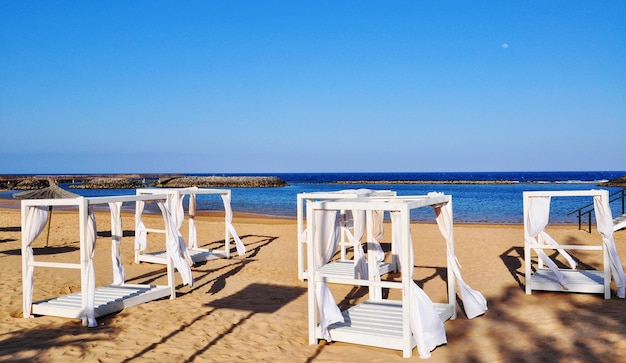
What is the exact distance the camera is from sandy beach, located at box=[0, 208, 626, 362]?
5.73m

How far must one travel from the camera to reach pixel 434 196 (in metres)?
7.01

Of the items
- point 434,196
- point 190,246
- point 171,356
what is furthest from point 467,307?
point 190,246

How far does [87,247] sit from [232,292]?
2.76 meters

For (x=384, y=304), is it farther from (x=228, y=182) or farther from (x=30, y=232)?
(x=228, y=182)

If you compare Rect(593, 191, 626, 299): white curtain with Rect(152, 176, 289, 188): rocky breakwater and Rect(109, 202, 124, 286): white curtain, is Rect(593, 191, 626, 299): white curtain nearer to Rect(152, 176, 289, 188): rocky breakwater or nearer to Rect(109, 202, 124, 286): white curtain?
Rect(109, 202, 124, 286): white curtain

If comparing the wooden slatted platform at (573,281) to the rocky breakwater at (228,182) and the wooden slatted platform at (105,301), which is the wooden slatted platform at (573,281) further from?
the rocky breakwater at (228,182)

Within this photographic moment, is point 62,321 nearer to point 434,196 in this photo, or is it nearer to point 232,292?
point 232,292

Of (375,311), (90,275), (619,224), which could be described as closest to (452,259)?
(375,311)

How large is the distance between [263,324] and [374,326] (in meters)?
1.60

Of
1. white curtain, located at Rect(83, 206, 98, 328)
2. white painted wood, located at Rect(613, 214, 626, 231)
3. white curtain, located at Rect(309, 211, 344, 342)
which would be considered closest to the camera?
white curtain, located at Rect(309, 211, 344, 342)

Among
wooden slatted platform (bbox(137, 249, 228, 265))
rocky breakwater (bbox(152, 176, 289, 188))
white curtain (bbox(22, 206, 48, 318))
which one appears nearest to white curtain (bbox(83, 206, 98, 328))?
Answer: white curtain (bbox(22, 206, 48, 318))

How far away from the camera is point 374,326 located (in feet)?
20.4

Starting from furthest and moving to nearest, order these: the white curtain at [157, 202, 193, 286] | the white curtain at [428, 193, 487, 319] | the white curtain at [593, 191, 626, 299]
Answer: the white curtain at [157, 202, 193, 286]
the white curtain at [593, 191, 626, 299]
the white curtain at [428, 193, 487, 319]

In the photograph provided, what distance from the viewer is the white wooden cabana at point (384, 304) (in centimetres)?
569
